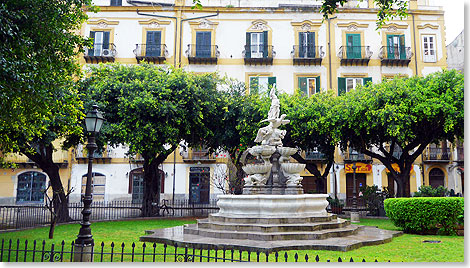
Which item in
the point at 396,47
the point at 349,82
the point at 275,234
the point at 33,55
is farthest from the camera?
the point at 349,82

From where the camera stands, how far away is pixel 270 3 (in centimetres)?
3072

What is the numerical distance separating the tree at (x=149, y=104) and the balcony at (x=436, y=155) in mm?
17993

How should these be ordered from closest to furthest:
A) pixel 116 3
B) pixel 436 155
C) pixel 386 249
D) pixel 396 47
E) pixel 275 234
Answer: pixel 386 249 < pixel 275 234 < pixel 396 47 < pixel 436 155 < pixel 116 3

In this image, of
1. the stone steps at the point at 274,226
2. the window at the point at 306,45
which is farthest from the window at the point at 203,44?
the stone steps at the point at 274,226

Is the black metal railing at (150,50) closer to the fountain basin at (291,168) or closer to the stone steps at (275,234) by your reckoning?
the fountain basin at (291,168)

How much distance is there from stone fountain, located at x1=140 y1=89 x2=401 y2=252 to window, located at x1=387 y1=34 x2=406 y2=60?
20205mm

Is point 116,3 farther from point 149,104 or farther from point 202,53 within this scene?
point 149,104

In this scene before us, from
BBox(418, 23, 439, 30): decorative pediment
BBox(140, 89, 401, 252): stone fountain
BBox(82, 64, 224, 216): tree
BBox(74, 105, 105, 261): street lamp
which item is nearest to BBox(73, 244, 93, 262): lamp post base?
BBox(74, 105, 105, 261): street lamp

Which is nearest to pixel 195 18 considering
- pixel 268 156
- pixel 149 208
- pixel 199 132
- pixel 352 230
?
pixel 199 132

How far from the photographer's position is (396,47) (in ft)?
95.8

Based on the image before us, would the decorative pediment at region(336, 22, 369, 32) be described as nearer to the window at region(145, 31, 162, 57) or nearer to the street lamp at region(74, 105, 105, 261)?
the window at region(145, 31, 162, 57)

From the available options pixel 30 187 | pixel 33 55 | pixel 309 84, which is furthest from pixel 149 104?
pixel 30 187

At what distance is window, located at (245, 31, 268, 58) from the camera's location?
29078 mm

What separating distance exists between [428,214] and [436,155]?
20.2 m
